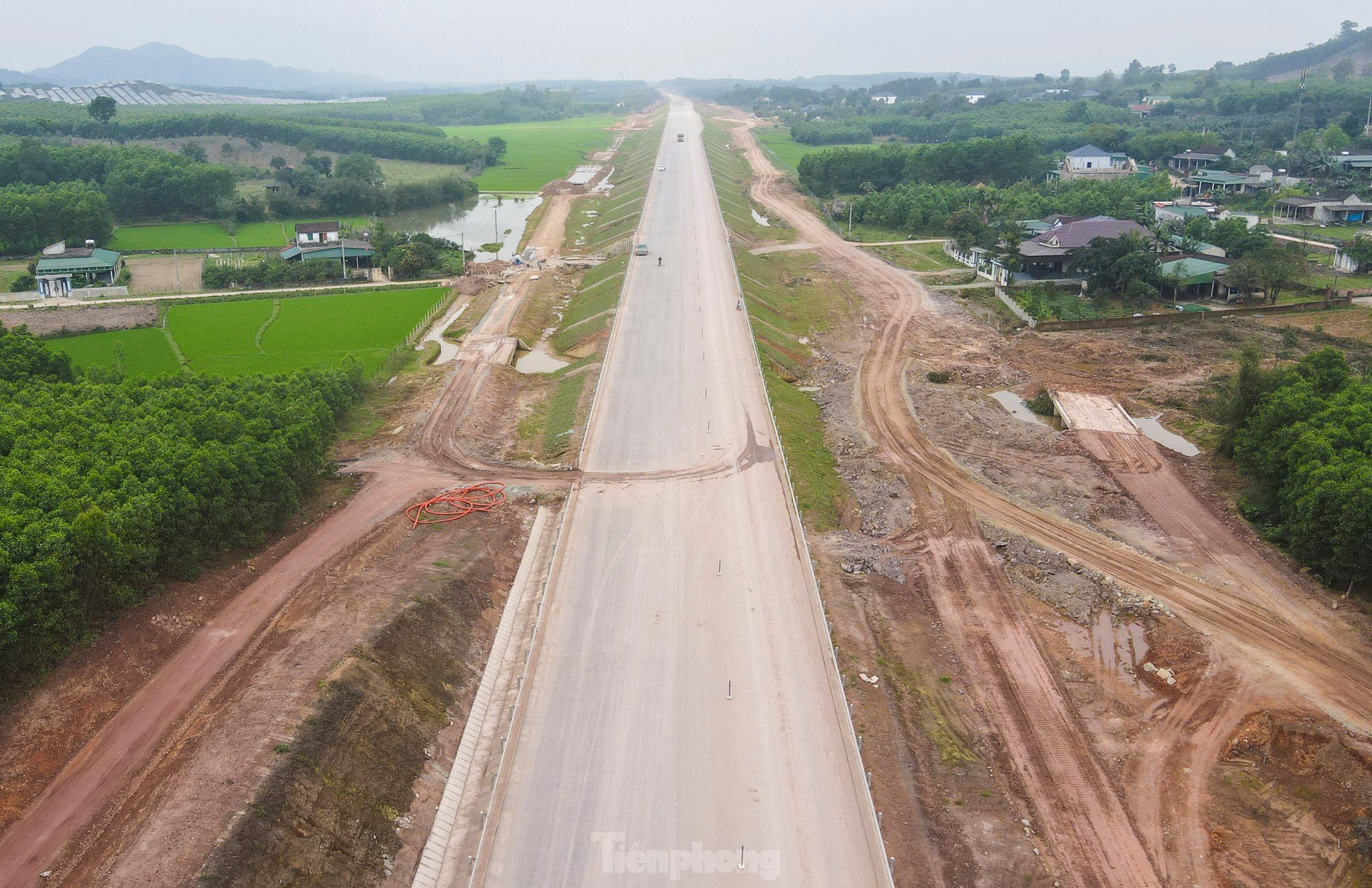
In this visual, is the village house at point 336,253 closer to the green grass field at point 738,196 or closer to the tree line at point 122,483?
the green grass field at point 738,196

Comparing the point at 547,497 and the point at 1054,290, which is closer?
the point at 547,497

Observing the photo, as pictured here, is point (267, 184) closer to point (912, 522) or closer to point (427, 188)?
point (427, 188)

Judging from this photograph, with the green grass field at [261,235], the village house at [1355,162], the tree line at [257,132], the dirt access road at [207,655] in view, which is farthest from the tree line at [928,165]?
the dirt access road at [207,655]

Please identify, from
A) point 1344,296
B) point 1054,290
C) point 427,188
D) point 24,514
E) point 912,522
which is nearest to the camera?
point 24,514

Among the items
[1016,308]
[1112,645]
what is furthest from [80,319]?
[1016,308]

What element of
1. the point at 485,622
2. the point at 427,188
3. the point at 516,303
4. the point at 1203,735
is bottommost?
the point at 1203,735

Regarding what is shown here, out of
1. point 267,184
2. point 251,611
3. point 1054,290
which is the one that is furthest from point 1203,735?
point 267,184

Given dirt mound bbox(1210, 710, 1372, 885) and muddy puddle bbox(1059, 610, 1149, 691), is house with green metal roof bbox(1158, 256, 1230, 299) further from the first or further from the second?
dirt mound bbox(1210, 710, 1372, 885)
